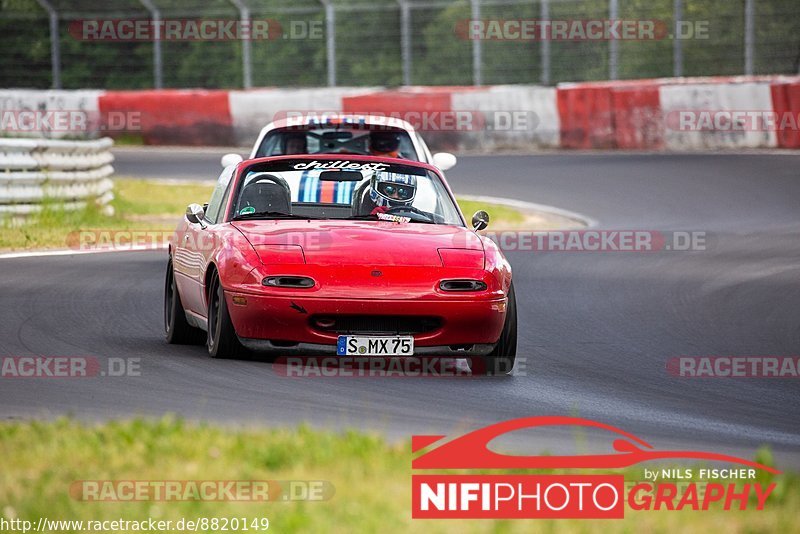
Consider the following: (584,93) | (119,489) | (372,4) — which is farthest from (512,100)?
(119,489)

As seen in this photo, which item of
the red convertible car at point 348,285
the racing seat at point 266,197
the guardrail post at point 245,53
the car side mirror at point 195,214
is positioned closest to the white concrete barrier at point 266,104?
the guardrail post at point 245,53

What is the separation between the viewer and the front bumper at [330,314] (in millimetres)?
8750

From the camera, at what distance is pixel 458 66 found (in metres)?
30.4

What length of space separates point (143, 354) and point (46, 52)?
24784 mm

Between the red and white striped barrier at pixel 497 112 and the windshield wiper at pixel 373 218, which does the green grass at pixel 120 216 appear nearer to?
the red and white striped barrier at pixel 497 112

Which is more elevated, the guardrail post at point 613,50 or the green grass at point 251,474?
the guardrail post at point 613,50

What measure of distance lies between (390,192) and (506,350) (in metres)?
1.59

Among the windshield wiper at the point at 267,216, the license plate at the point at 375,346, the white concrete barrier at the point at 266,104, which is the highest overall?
the white concrete barrier at the point at 266,104

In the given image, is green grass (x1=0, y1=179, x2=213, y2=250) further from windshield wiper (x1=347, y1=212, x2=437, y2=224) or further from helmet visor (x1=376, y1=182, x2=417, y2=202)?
windshield wiper (x1=347, y1=212, x2=437, y2=224)

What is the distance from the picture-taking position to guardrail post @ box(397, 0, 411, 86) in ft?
101

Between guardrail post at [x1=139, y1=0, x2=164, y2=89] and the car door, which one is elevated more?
guardrail post at [x1=139, y1=0, x2=164, y2=89]

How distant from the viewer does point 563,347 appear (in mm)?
10750

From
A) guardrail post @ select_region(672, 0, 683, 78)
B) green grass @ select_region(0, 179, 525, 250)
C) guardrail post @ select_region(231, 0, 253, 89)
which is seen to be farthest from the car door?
guardrail post @ select_region(231, 0, 253, 89)

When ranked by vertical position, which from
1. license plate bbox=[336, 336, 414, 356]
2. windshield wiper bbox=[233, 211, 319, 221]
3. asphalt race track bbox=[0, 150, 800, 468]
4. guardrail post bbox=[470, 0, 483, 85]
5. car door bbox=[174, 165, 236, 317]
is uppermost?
guardrail post bbox=[470, 0, 483, 85]
